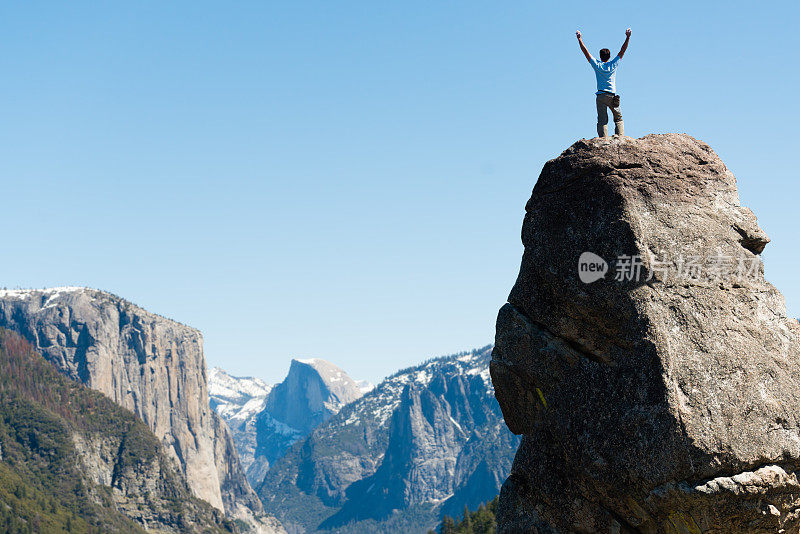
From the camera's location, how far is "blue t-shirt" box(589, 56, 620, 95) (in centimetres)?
2334

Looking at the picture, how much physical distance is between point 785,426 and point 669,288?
4287mm

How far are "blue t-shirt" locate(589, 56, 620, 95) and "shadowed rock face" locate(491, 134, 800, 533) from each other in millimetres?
2410

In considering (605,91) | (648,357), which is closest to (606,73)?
(605,91)

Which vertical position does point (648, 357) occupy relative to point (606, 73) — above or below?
below

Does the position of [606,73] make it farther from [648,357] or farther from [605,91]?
[648,357]

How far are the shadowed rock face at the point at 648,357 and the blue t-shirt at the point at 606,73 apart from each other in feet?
7.91

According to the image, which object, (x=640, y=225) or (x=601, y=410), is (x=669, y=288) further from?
(x=601, y=410)

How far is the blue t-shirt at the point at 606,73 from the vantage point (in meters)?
Result: 23.3

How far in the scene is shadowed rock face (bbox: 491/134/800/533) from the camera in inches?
714

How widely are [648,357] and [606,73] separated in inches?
367

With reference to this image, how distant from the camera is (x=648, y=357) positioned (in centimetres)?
1883

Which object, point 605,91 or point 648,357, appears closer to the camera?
point 648,357

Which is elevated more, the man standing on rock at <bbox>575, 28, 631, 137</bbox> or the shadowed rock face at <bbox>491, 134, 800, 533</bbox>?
the man standing on rock at <bbox>575, 28, 631, 137</bbox>

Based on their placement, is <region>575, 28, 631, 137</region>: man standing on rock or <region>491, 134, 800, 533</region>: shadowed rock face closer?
<region>491, 134, 800, 533</region>: shadowed rock face
